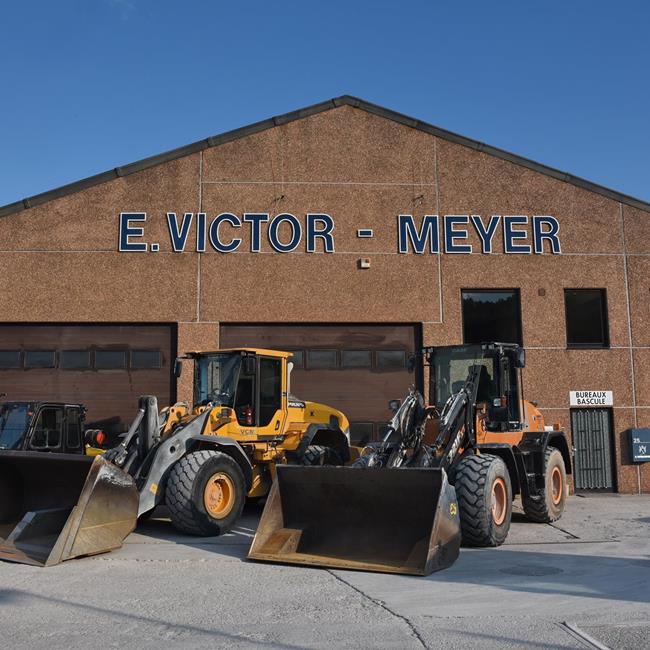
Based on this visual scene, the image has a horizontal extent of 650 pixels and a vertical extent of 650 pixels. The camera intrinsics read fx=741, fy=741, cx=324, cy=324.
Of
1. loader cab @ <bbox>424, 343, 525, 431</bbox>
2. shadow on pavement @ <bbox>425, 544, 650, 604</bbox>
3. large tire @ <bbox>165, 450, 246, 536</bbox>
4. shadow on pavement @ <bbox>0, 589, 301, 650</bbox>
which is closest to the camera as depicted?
shadow on pavement @ <bbox>0, 589, 301, 650</bbox>

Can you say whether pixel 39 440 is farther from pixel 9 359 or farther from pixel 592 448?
pixel 592 448

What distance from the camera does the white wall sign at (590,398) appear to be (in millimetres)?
16859

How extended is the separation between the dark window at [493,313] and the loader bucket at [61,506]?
10157 millimetres

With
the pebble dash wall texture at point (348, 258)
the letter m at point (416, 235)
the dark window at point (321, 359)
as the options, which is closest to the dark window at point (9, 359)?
the pebble dash wall texture at point (348, 258)

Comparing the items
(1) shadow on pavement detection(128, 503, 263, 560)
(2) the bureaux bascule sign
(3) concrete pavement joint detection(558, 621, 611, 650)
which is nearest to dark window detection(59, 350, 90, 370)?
(2) the bureaux bascule sign

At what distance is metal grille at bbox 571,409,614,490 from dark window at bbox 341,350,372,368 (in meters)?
4.83

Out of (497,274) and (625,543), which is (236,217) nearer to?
(497,274)

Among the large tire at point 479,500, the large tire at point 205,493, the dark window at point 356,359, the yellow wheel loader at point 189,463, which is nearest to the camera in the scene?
the yellow wheel loader at point 189,463

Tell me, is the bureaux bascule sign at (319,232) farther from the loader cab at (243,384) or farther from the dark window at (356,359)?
the loader cab at (243,384)

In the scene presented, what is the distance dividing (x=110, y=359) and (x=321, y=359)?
4.75 meters

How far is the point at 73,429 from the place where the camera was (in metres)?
13.6

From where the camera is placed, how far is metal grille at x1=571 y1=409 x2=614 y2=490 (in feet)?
55.1

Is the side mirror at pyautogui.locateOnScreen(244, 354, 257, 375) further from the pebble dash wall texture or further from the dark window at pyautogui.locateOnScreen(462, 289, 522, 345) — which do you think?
the dark window at pyautogui.locateOnScreen(462, 289, 522, 345)

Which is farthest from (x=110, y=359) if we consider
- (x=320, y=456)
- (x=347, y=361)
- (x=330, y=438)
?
(x=320, y=456)
